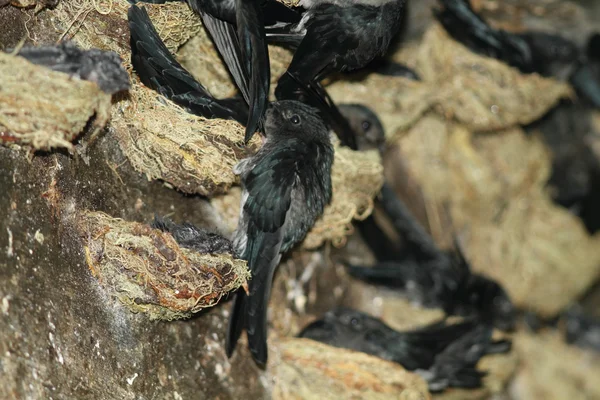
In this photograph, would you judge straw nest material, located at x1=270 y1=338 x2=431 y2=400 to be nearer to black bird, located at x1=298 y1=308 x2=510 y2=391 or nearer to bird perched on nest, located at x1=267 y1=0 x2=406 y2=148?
black bird, located at x1=298 y1=308 x2=510 y2=391

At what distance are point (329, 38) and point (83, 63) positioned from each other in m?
1.04

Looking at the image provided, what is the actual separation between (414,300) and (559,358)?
1994 millimetres

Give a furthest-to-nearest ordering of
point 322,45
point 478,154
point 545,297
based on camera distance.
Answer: point 545,297 → point 478,154 → point 322,45

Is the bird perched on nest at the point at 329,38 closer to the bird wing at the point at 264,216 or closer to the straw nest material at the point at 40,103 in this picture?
the bird wing at the point at 264,216

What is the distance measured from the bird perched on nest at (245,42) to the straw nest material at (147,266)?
17.2 inches

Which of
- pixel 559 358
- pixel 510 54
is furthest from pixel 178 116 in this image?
pixel 559 358

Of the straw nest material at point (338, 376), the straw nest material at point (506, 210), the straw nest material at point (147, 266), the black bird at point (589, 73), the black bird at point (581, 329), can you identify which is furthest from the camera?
the black bird at point (581, 329)

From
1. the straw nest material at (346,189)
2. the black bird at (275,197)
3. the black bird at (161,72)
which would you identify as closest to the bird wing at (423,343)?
the straw nest material at (346,189)

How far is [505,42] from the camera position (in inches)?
167

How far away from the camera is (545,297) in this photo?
18.0 ft

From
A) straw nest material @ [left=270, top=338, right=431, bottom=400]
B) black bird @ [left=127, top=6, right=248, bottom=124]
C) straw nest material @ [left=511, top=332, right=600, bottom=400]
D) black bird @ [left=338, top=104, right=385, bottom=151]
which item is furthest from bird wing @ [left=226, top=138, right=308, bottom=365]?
straw nest material @ [left=511, top=332, right=600, bottom=400]

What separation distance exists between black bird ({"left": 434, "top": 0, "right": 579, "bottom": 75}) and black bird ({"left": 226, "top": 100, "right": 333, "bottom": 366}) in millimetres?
1514

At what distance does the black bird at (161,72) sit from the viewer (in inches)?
98.4

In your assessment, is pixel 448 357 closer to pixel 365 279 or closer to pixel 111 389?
A: pixel 365 279
